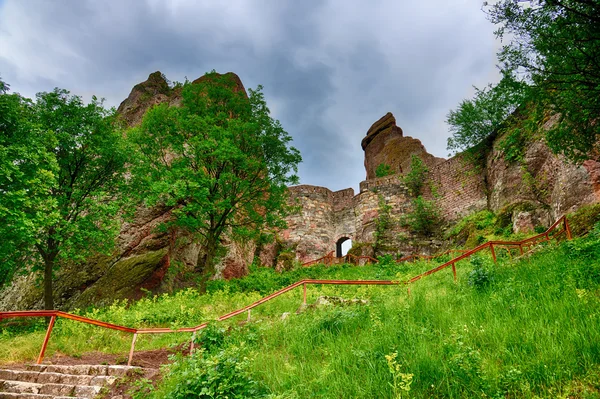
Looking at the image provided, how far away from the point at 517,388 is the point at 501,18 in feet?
23.3

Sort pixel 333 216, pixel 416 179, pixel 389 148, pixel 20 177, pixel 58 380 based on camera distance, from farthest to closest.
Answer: pixel 389 148 < pixel 333 216 < pixel 416 179 < pixel 20 177 < pixel 58 380

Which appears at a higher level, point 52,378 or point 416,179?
point 416,179

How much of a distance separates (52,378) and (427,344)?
16.9 feet

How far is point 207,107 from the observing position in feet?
45.8

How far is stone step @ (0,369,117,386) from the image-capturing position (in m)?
4.71

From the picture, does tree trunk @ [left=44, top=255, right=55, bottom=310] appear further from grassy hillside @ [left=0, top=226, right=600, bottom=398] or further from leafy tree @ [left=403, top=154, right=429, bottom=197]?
leafy tree @ [left=403, top=154, right=429, bottom=197]

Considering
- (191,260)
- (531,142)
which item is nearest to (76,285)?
(191,260)

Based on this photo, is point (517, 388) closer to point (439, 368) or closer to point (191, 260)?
point (439, 368)

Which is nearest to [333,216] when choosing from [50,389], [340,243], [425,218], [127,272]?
[340,243]

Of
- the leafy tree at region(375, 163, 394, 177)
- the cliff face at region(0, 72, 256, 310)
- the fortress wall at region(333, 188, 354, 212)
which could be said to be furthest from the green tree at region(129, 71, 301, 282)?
the leafy tree at region(375, 163, 394, 177)

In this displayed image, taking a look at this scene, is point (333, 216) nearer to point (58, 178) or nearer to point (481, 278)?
point (58, 178)

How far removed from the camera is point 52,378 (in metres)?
4.78

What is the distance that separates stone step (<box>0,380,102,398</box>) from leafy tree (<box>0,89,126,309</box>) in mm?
4414

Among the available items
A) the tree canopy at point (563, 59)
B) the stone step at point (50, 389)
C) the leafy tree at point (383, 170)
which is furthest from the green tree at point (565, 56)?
the leafy tree at point (383, 170)
